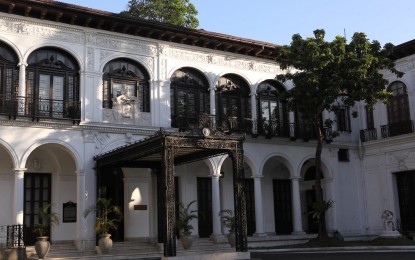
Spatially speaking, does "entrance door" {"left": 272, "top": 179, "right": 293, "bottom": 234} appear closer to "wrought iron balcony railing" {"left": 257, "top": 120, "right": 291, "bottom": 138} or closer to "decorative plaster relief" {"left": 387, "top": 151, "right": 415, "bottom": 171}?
"wrought iron balcony railing" {"left": 257, "top": 120, "right": 291, "bottom": 138}

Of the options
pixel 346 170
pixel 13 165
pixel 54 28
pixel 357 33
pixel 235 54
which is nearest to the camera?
pixel 13 165

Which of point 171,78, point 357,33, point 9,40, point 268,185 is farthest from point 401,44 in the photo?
point 9,40

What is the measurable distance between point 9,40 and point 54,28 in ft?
5.99

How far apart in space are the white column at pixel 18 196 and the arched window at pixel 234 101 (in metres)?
8.90

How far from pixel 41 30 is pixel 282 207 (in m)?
14.1

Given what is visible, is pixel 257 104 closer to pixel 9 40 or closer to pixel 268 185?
pixel 268 185

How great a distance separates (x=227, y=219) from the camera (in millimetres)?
21875

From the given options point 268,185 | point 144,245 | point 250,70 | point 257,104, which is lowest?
point 144,245

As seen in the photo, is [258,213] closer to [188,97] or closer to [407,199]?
[188,97]

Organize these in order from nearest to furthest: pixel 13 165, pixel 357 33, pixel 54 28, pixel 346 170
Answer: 1. pixel 13 165
2. pixel 54 28
3. pixel 357 33
4. pixel 346 170

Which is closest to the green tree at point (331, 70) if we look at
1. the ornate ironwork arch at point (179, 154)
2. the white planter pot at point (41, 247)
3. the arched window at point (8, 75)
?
the ornate ironwork arch at point (179, 154)

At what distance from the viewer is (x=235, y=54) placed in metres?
25.1

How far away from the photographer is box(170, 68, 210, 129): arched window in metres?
23.2

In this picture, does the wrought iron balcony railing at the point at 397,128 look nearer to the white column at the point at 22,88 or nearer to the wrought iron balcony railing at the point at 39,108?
the wrought iron balcony railing at the point at 39,108
